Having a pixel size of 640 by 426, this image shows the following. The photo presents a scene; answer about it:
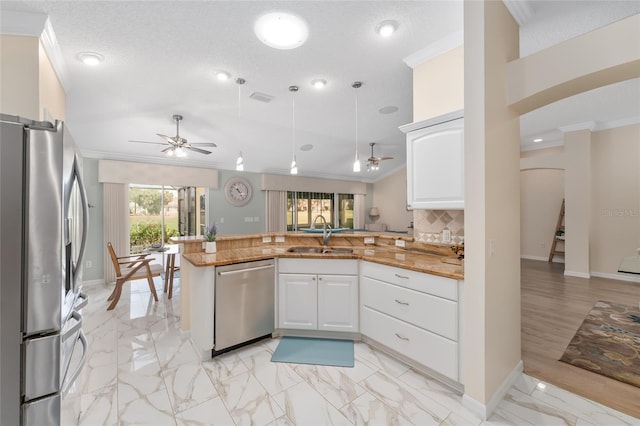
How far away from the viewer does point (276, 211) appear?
23.7 feet

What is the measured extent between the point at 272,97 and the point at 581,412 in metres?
4.23

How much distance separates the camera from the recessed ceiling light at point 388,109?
13.6 feet

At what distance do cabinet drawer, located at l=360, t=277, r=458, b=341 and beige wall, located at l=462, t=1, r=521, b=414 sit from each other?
0.38 ft

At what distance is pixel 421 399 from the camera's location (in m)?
1.90

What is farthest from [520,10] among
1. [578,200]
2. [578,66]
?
[578,200]

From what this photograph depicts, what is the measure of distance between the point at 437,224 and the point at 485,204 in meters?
1.10

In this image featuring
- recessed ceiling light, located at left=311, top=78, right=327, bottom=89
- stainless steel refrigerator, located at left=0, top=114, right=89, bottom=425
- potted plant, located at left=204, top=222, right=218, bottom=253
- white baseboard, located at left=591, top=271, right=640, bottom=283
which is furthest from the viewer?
white baseboard, located at left=591, top=271, right=640, bottom=283

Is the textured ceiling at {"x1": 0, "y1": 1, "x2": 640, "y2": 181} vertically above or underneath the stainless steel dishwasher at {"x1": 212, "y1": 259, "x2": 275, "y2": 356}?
above

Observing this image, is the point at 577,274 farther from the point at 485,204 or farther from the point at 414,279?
the point at 485,204

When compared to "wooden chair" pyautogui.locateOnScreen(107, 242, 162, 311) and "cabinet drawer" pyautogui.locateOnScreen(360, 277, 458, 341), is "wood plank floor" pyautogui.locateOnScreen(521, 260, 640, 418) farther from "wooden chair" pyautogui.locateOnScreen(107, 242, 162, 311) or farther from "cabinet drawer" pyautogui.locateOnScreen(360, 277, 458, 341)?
"wooden chair" pyautogui.locateOnScreen(107, 242, 162, 311)

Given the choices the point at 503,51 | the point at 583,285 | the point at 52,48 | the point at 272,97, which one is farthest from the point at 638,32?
the point at 583,285

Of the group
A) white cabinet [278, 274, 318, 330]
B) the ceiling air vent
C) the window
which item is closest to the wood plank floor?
white cabinet [278, 274, 318, 330]

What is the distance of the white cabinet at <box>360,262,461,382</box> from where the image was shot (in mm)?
1959

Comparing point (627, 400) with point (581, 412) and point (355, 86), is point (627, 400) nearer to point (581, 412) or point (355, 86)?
point (581, 412)
